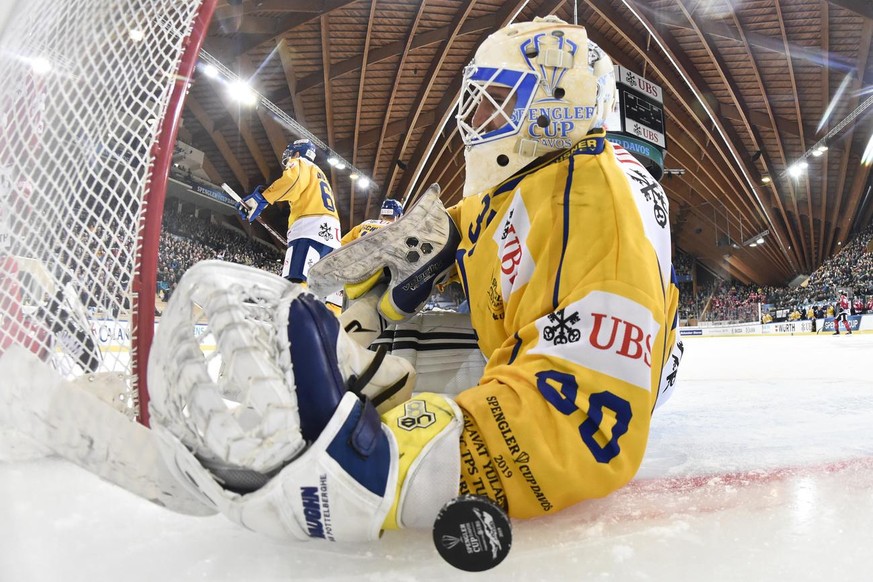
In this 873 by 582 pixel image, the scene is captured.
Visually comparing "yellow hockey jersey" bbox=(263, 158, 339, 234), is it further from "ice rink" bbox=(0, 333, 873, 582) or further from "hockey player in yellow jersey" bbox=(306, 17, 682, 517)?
"ice rink" bbox=(0, 333, 873, 582)

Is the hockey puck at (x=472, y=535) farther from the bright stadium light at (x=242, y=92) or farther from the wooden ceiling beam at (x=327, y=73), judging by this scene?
the wooden ceiling beam at (x=327, y=73)

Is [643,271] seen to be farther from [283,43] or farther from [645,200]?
[283,43]

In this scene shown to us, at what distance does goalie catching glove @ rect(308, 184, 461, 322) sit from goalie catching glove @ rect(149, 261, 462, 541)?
0.75 meters

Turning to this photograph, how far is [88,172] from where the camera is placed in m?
0.84

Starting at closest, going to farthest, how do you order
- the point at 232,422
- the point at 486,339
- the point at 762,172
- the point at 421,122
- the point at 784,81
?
the point at 232,422 → the point at 486,339 → the point at 784,81 → the point at 421,122 → the point at 762,172

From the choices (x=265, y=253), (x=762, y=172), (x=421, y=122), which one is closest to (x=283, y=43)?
(x=421, y=122)

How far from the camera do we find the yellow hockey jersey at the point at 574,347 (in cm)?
66

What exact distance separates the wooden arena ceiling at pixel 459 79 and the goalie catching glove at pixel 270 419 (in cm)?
830

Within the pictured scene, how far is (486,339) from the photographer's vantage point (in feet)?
3.36

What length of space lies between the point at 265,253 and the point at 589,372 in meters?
16.4

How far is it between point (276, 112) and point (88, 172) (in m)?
11.1

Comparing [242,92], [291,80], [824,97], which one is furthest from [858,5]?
[242,92]

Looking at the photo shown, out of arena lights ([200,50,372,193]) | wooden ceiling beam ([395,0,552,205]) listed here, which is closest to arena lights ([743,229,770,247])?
wooden ceiling beam ([395,0,552,205])

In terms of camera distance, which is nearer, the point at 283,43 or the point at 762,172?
the point at 283,43
